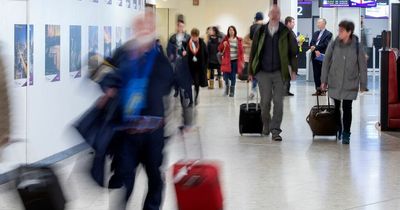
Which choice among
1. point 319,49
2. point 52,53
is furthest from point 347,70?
point 319,49

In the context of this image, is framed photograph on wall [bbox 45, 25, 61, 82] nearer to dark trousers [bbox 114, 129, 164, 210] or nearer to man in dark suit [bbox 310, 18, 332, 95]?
dark trousers [bbox 114, 129, 164, 210]

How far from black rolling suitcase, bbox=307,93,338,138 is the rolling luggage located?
5814 mm

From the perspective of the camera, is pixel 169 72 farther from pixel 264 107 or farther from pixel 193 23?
pixel 193 23

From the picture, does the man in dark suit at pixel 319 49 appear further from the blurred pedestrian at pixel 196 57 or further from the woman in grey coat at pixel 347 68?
the woman in grey coat at pixel 347 68

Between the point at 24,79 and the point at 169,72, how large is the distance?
2.96m

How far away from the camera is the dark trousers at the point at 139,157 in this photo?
201 inches

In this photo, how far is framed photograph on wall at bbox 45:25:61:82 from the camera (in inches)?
332

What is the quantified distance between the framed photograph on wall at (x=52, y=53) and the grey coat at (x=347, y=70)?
3.73 metres

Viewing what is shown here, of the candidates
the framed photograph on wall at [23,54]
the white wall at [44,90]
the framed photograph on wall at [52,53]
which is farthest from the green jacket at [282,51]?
the framed photograph on wall at [23,54]

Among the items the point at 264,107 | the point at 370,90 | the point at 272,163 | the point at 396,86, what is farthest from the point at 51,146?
the point at 370,90

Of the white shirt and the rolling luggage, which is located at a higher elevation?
the white shirt

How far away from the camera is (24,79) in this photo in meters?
7.78

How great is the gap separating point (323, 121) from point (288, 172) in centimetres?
251

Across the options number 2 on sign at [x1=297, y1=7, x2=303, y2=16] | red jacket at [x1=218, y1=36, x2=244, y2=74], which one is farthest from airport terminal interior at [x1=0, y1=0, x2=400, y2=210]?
number 2 on sign at [x1=297, y1=7, x2=303, y2=16]
